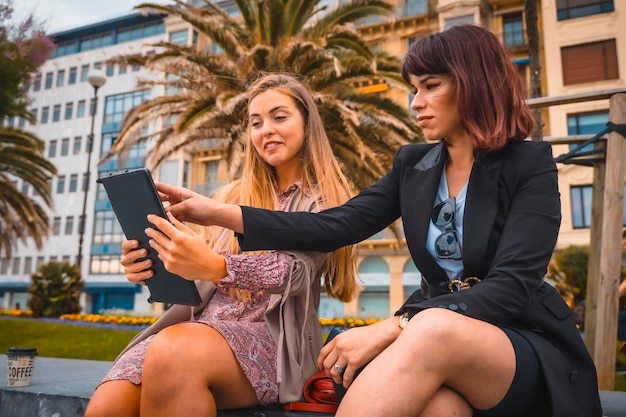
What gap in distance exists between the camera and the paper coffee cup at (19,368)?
332 cm

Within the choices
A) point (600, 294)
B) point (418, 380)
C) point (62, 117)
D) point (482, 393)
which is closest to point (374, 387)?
point (418, 380)

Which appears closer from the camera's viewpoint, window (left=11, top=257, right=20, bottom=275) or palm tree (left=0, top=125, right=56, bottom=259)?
palm tree (left=0, top=125, right=56, bottom=259)

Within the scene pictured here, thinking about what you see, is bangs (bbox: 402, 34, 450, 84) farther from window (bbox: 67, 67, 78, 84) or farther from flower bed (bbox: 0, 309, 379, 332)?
window (bbox: 67, 67, 78, 84)

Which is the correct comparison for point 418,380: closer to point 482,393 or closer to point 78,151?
point 482,393

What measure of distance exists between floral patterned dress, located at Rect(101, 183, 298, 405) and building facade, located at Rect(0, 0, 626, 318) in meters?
11.2

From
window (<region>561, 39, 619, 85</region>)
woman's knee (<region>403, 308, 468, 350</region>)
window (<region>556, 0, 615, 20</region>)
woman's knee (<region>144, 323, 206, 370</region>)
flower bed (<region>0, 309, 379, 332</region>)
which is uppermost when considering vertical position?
window (<region>556, 0, 615, 20</region>)

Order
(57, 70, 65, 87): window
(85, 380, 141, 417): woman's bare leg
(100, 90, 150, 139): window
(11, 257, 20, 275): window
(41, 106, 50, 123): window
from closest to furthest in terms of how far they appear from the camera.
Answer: (85, 380, 141, 417): woman's bare leg → (100, 90, 150, 139): window → (11, 257, 20, 275): window → (57, 70, 65, 87): window → (41, 106, 50, 123): window

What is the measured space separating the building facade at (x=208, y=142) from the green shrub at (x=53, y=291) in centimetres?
606

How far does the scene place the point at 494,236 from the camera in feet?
5.59

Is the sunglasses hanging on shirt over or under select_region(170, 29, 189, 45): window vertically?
under

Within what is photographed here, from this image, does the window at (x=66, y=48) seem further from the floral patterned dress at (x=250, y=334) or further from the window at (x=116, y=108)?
the floral patterned dress at (x=250, y=334)

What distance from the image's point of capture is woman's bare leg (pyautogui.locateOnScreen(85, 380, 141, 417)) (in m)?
1.75

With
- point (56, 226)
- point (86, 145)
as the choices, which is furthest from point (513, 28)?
point (56, 226)

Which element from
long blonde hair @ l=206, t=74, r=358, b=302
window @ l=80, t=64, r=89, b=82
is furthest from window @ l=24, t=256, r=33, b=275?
long blonde hair @ l=206, t=74, r=358, b=302
